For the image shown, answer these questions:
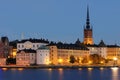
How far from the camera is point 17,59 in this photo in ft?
296

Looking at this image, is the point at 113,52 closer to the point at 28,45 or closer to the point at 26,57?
the point at 28,45

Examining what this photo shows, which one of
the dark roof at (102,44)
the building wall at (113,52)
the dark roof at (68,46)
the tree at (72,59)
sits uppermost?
the dark roof at (102,44)

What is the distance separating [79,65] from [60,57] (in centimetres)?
354

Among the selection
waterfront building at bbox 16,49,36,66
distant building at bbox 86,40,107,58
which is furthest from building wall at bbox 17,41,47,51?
distant building at bbox 86,40,107,58

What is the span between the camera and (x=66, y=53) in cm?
9562

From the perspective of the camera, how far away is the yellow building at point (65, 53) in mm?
92169

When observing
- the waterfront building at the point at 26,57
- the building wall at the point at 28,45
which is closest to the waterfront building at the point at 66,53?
the waterfront building at the point at 26,57

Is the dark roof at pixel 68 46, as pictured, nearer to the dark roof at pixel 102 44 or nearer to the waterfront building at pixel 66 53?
the waterfront building at pixel 66 53

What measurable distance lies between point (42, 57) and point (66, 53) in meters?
7.73

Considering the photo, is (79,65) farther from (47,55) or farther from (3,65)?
(3,65)

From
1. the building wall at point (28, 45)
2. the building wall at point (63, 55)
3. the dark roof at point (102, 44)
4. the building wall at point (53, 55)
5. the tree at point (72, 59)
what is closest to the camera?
the building wall at point (53, 55)

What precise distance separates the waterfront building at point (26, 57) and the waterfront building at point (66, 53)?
9.68 ft

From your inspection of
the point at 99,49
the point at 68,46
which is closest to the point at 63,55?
the point at 68,46

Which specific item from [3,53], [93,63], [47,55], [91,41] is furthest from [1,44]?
[91,41]
